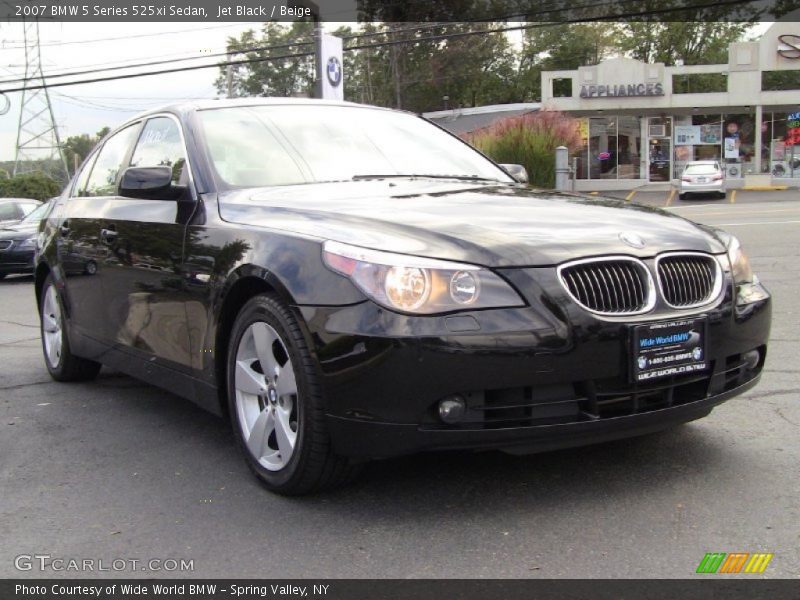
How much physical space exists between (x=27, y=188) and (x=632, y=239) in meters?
40.1

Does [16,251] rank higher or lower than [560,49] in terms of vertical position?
lower

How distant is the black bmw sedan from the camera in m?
2.95

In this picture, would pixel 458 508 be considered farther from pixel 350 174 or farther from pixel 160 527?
pixel 350 174

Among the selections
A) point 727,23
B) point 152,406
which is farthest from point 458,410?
A: point 727,23

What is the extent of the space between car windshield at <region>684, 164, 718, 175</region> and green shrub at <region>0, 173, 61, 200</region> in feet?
90.1

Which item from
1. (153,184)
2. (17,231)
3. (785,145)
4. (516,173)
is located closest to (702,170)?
(785,145)

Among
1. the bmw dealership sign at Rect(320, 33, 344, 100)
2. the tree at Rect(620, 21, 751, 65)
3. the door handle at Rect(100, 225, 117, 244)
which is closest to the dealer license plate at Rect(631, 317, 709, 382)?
the door handle at Rect(100, 225, 117, 244)

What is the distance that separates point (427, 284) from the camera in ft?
9.75

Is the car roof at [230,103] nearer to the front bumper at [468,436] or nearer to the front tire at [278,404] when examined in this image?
the front tire at [278,404]

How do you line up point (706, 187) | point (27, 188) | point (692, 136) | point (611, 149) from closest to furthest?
point (706, 187)
point (27, 188)
point (692, 136)
point (611, 149)

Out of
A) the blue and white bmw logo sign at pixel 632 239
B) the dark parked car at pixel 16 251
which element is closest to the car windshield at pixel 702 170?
the dark parked car at pixel 16 251

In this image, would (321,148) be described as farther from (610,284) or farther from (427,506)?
(427,506)

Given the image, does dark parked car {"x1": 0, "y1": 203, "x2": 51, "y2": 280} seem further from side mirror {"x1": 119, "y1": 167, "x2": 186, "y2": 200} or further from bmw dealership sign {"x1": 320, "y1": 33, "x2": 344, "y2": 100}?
side mirror {"x1": 119, "y1": 167, "x2": 186, "y2": 200}

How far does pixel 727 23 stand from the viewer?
59188mm
